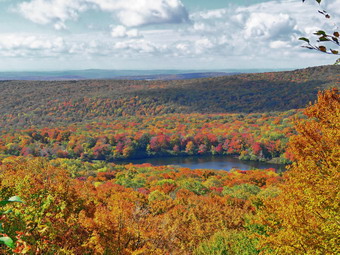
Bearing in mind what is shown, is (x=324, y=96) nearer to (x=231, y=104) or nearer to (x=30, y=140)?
(x=30, y=140)

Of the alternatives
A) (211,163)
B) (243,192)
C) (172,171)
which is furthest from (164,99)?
(243,192)

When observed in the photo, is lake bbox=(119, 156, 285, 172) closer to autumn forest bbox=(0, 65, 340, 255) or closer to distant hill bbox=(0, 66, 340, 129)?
autumn forest bbox=(0, 65, 340, 255)

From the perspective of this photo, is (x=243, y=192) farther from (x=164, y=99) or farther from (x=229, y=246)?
(x=164, y=99)

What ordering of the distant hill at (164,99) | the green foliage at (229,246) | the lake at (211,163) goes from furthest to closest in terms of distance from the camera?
the distant hill at (164,99)
the lake at (211,163)
the green foliage at (229,246)

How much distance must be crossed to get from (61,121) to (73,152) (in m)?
54.1

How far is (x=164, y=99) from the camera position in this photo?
18425 cm

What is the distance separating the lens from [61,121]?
525 ft

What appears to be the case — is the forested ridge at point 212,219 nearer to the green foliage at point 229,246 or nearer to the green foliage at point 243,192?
the green foliage at point 229,246

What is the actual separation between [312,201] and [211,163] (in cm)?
9164

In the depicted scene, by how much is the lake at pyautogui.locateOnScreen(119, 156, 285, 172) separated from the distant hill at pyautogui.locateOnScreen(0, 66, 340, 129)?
57604mm

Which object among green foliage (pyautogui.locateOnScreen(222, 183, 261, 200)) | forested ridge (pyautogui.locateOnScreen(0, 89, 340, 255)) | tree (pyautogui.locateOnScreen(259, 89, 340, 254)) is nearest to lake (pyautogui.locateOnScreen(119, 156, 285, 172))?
green foliage (pyautogui.locateOnScreen(222, 183, 261, 200))

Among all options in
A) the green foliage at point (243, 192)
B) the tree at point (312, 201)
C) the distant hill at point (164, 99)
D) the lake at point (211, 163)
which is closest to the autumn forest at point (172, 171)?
the tree at point (312, 201)

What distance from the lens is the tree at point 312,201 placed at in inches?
468

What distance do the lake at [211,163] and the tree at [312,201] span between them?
3032 inches
